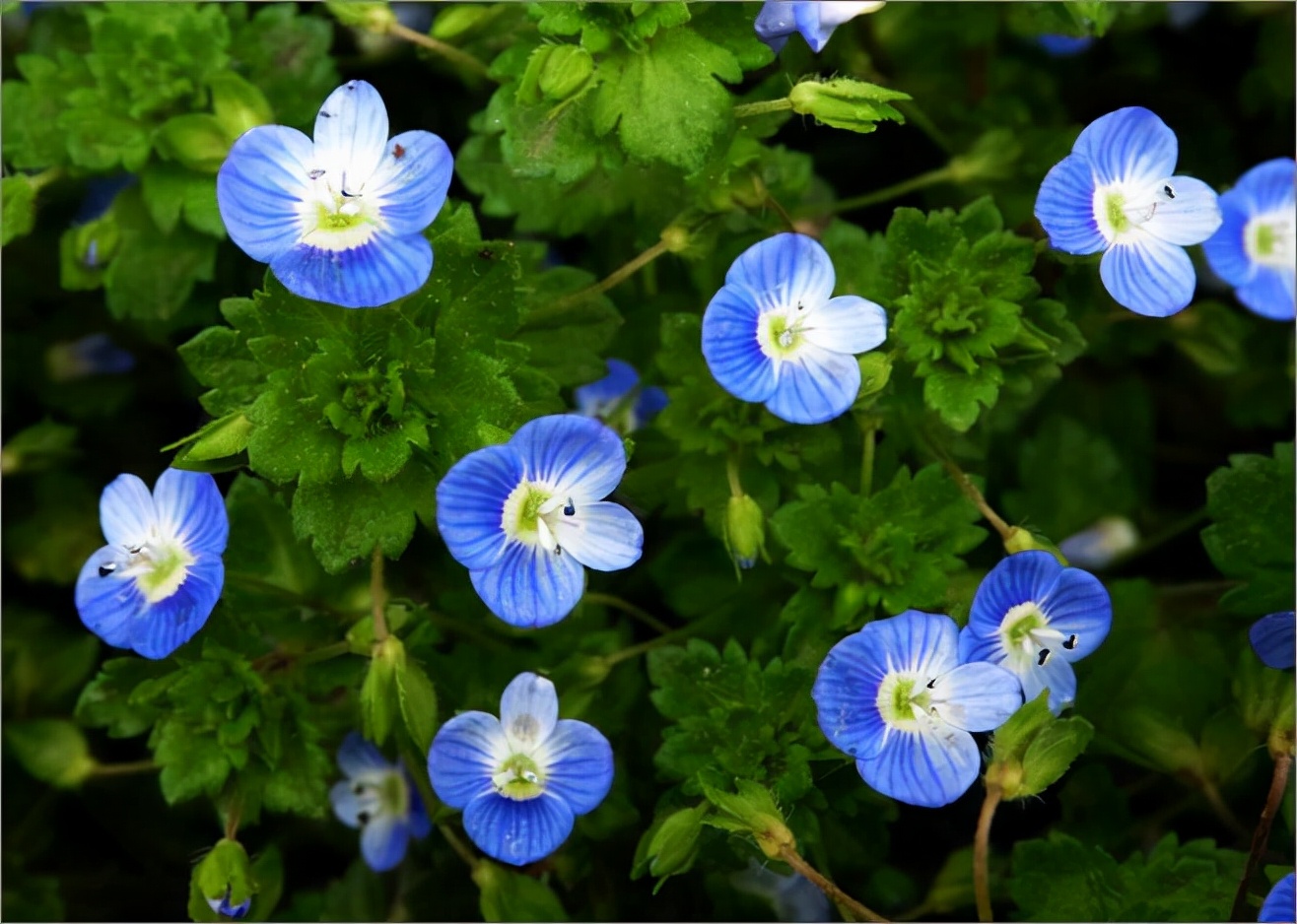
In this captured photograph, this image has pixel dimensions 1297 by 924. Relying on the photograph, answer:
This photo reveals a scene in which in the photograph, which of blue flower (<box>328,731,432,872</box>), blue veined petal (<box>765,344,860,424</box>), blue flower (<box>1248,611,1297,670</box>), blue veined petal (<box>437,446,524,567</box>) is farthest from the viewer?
blue flower (<box>328,731,432,872</box>)

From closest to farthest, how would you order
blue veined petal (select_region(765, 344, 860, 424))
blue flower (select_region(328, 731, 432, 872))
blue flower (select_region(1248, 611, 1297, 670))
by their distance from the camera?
blue veined petal (select_region(765, 344, 860, 424)) → blue flower (select_region(1248, 611, 1297, 670)) → blue flower (select_region(328, 731, 432, 872))

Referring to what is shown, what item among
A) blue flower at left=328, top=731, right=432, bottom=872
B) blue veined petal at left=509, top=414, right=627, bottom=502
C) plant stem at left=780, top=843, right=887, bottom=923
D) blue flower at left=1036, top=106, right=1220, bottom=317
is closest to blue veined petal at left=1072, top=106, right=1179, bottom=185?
blue flower at left=1036, top=106, right=1220, bottom=317

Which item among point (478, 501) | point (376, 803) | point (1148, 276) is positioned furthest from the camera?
point (376, 803)

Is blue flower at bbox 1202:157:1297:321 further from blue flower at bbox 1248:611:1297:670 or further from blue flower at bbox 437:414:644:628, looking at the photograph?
blue flower at bbox 437:414:644:628

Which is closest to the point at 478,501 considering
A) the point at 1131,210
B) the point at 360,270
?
the point at 360,270

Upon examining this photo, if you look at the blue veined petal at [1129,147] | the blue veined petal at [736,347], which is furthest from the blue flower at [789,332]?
the blue veined petal at [1129,147]

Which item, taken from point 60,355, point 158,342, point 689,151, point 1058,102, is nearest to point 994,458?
point 1058,102

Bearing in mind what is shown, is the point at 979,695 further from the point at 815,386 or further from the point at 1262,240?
the point at 1262,240

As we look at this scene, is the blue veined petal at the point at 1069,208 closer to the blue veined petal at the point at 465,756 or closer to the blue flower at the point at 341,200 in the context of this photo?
the blue flower at the point at 341,200
